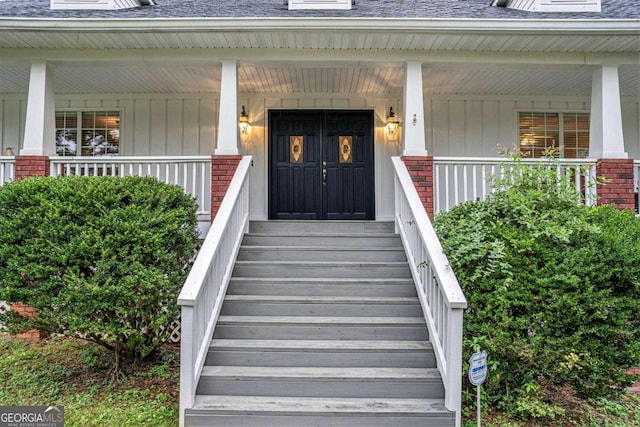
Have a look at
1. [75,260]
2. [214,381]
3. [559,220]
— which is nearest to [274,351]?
[214,381]

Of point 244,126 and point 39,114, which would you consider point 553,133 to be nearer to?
point 244,126

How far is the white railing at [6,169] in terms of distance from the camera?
5.65 metres

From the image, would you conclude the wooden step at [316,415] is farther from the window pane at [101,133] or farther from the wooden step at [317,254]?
the window pane at [101,133]

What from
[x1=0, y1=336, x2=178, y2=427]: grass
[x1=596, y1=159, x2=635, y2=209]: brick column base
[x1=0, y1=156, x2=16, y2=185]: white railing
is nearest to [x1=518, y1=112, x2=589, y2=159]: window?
[x1=596, y1=159, x2=635, y2=209]: brick column base

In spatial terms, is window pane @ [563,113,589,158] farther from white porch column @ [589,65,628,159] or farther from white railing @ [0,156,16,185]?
white railing @ [0,156,16,185]

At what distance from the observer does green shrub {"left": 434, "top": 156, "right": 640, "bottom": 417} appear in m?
3.20

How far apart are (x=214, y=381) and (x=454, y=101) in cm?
626

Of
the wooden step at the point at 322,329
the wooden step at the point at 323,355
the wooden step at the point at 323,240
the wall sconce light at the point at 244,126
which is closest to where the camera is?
the wooden step at the point at 323,355

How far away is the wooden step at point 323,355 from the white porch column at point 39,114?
4083 mm

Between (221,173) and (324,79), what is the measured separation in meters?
2.47

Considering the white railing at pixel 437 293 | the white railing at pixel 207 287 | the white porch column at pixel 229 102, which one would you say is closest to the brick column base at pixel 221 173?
the white porch column at pixel 229 102

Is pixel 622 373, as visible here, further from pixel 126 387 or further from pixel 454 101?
pixel 454 101

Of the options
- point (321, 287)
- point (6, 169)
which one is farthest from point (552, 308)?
point (6, 169)

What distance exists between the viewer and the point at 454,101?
24.6 feet
